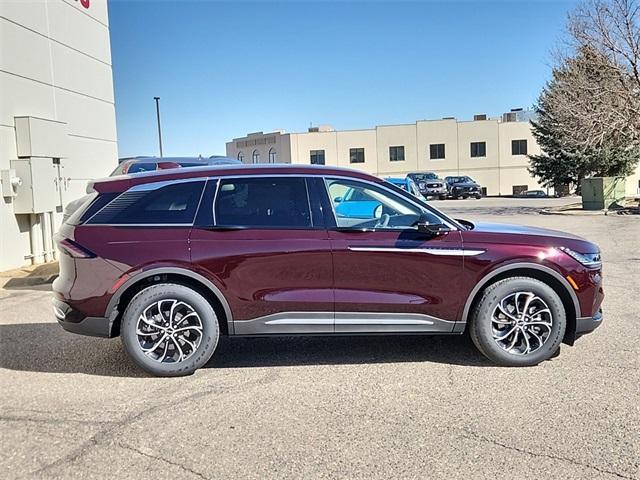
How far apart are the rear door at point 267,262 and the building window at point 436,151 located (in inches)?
2262

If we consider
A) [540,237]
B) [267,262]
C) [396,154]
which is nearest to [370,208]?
[267,262]

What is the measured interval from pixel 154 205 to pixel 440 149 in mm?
58228

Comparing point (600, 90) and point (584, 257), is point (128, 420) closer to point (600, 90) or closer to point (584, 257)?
point (584, 257)

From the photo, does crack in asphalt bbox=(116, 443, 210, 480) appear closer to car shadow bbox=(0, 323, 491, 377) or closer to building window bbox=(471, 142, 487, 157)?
car shadow bbox=(0, 323, 491, 377)

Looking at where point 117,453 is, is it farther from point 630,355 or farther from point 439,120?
point 439,120

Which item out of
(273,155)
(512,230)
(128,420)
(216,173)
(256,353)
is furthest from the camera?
(273,155)

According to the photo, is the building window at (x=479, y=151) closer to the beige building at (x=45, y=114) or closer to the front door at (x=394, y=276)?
the beige building at (x=45, y=114)

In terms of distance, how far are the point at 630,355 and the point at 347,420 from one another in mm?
2914

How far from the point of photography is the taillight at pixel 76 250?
16.1 feet

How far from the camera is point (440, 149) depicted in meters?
60.9

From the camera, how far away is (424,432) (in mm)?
3842

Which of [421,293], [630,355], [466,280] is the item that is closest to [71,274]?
[421,293]

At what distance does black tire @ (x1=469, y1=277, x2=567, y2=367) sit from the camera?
5.05 meters

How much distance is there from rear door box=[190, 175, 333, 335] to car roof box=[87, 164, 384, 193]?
285mm
